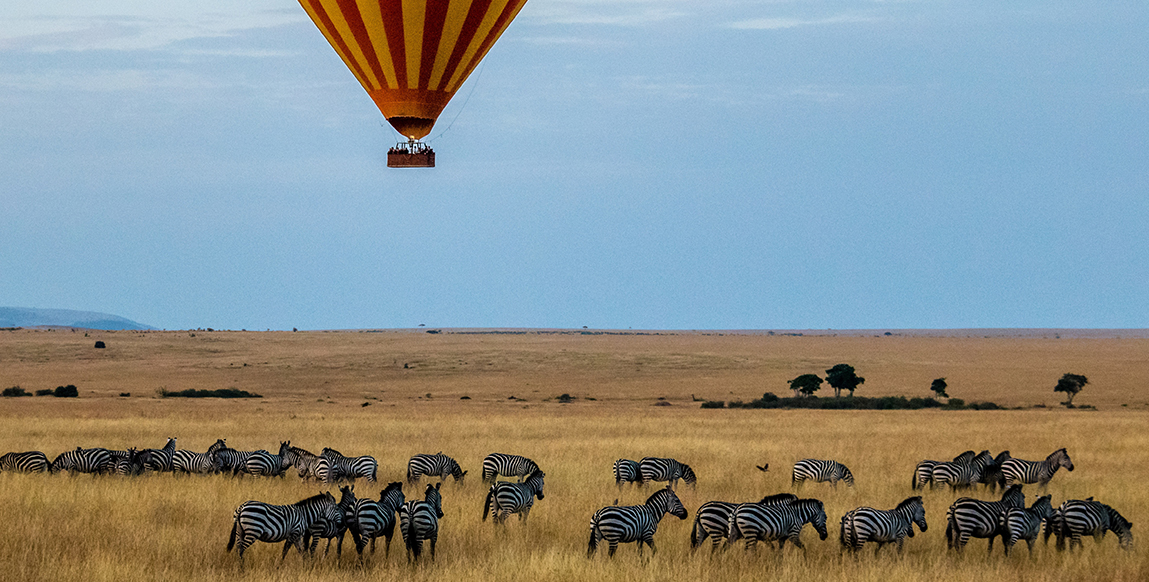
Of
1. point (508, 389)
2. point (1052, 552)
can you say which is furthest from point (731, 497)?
point (508, 389)

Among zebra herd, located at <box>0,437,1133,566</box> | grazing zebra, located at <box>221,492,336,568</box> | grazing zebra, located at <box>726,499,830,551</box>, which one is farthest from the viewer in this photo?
grazing zebra, located at <box>726,499,830,551</box>

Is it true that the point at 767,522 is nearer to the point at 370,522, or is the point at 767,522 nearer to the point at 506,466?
the point at 370,522

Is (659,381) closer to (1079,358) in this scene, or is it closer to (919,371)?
(919,371)

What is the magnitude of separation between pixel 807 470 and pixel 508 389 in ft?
161

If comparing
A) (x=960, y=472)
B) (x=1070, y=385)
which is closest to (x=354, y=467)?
(x=960, y=472)

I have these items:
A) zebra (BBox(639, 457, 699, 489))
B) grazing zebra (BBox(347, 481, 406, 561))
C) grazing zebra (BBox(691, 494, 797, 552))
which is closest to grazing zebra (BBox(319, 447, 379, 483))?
zebra (BBox(639, 457, 699, 489))

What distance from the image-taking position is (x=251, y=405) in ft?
155

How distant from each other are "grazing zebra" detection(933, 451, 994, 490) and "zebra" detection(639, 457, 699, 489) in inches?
183

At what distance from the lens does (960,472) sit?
67.8ft

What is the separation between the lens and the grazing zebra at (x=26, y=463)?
20531 millimetres

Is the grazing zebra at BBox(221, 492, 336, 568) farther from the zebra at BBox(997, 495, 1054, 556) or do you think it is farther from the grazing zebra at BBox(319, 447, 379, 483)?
the zebra at BBox(997, 495, 1054, 556)

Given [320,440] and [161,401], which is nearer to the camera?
[320,440]

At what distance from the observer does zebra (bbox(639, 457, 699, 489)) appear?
67.0 ft

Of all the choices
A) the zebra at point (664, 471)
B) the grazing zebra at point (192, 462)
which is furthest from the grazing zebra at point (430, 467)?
the grazing zebra at point (192, 462)
